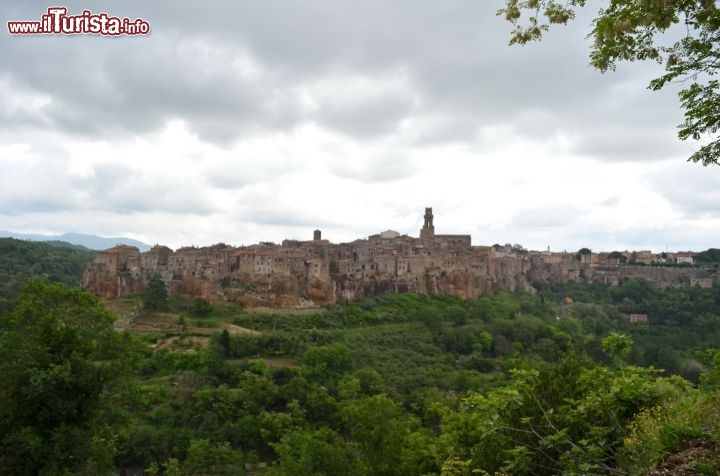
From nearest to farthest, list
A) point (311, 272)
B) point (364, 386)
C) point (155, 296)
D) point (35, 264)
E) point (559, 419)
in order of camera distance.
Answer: point (559, 419)
point (364, 386)
point (155, 296)
point (311, 272)
point (35, 264)

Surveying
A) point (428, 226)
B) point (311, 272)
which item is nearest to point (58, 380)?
point (311, 272)

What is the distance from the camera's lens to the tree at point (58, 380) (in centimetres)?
1109

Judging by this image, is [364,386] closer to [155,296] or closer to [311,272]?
[311,272]

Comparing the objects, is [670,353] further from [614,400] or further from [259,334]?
[614,400]

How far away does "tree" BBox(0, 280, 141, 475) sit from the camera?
11086mm

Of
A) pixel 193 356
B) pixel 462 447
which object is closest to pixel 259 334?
pixel 193 356

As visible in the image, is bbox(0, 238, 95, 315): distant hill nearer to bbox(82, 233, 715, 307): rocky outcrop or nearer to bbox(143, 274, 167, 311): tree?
bbox(82, 233, 715, 307): rocky outcrop

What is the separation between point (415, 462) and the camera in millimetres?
13578

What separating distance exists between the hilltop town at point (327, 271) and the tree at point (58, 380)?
118 feet

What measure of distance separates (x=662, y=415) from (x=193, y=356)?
106 feet

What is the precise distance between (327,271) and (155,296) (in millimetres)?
16598

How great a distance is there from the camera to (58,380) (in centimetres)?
1143

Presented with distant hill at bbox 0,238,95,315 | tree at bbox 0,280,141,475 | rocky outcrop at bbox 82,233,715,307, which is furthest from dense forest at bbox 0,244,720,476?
distant hill at bbox 0,238,95,315

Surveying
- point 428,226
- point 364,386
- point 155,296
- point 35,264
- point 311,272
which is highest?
point 428,226
